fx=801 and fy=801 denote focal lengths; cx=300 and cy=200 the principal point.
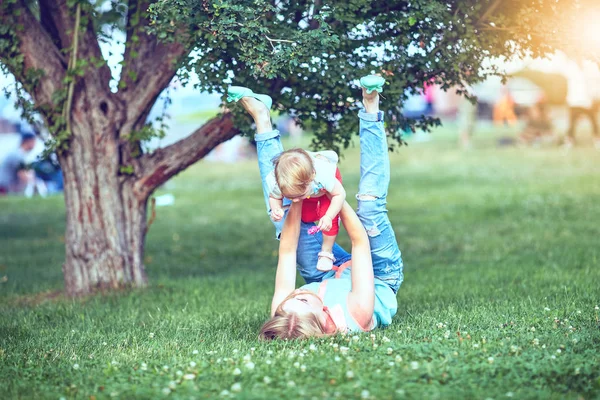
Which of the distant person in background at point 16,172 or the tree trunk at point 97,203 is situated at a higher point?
the distant person in background at point 16,172

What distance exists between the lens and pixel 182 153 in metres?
7.89

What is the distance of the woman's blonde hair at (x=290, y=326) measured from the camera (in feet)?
17.3

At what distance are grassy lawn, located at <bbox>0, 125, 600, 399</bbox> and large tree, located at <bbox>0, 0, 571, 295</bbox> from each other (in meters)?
0.96

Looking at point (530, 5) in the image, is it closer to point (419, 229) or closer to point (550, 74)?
point (419, 229)

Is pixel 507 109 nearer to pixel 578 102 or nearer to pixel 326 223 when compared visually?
pixel 578 102

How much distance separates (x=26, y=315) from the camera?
7043 millimetres

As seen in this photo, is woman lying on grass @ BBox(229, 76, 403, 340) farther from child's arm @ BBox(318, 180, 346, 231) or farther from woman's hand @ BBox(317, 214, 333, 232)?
woman's hand @ BBox(317, 214, 333, 232)

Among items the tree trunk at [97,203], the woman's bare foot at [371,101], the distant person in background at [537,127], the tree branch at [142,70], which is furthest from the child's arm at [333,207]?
the distant person in background at [537,127]

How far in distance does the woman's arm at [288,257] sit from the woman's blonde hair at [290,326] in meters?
0.26

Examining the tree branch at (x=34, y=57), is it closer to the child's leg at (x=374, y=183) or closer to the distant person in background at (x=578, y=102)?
the child's leg at (x=374, y=183)

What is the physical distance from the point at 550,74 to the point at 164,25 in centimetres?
2741

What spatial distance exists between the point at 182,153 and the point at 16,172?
1515 cm

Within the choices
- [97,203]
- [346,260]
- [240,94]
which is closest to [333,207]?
[346,260]

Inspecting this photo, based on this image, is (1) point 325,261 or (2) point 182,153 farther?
(2) point 182,153
